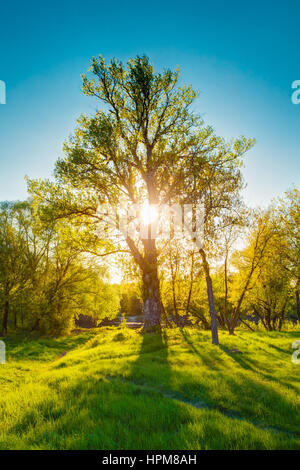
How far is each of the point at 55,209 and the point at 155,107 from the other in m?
10.00

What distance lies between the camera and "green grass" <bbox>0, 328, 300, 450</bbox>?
385cm

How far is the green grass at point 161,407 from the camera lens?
3848 mm

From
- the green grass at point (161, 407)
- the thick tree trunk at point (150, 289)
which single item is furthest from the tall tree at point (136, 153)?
the green grass at point (161, 407)

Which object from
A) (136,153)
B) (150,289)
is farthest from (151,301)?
(136,153)

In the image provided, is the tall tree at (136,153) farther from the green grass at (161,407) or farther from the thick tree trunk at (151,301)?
the green grass at (161,407)

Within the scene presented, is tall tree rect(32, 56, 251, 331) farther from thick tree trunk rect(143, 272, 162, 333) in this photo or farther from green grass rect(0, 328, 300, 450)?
green grass rect(0, 328, 300, 450)

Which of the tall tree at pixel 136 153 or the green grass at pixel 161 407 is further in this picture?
the tall tree at pixel 136 153

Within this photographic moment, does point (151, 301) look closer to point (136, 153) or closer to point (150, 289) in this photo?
point (150, 289)

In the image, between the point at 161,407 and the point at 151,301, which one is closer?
the point at 161,407

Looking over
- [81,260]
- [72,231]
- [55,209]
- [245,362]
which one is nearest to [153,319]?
[245,362]

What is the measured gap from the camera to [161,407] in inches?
196

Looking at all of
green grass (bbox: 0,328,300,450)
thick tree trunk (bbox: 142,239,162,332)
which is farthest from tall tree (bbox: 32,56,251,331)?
green grass (bbox: 0,328,300,450)

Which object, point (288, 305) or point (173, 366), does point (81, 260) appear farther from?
point (288, 305)
